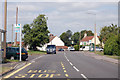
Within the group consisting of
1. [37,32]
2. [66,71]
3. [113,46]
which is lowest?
[66,71]

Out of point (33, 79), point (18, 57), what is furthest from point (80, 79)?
point (18, 57)

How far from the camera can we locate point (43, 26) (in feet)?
177

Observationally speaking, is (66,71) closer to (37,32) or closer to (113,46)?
(113,46)

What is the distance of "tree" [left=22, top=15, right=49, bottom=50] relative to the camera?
2076 inches

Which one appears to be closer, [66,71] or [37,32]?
[66,71]

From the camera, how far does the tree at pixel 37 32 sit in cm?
5272

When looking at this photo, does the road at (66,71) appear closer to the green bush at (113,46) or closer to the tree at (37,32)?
the green bush at (113,46)

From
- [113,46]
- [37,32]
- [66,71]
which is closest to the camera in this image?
[66,71]

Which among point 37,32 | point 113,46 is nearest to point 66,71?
point 113,46

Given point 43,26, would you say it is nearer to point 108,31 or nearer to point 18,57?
point 108,31

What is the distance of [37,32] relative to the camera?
175ft

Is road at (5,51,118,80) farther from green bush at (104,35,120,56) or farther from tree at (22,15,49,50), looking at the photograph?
tree at (22,15,49,50)

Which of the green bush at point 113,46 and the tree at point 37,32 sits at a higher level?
the tree at point 37,32

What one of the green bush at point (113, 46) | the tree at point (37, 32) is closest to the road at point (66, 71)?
the green bush at point (113, 46)
